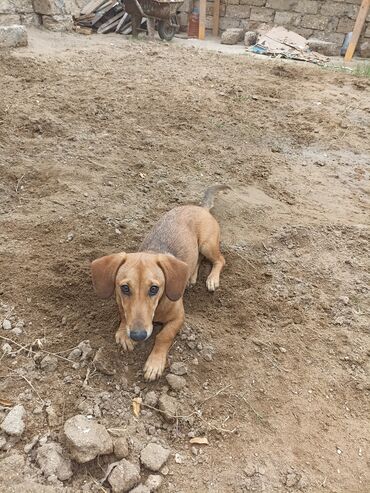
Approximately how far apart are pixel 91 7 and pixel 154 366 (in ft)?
39.5

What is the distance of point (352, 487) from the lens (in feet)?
8.53

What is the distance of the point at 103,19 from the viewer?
1230 cm

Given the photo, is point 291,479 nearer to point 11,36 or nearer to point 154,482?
point 154,482

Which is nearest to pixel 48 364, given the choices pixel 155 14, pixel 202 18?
pixel 155 14

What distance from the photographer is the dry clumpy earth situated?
2641 millimetres

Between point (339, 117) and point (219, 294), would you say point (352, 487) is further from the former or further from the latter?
point (339, 117)

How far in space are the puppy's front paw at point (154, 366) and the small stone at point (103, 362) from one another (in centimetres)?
23

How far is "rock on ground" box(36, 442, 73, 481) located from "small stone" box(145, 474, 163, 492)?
0.42 metres

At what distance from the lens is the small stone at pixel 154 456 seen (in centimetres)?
252

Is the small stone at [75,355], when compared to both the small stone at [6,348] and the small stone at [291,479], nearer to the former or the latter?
the small stone at [6,348]

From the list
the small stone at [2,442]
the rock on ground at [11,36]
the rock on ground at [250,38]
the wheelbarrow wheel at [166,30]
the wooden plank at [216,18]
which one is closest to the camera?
the small stone at [2,442]

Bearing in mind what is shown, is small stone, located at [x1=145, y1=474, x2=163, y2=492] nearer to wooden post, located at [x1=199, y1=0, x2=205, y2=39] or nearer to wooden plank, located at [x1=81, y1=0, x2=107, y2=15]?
wooden plank, located at [x1=81, y1=0, x2=107, y2=15]

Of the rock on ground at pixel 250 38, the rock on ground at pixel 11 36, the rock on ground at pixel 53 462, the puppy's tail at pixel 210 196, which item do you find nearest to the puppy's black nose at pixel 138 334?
the rock on ground at pixel 53 462

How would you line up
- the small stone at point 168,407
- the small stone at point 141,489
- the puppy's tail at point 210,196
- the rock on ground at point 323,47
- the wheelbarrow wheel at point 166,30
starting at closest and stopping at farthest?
the small stone at point 141,489 → the small stone at point 168,407 → the puppy's tail at point 210,196 → the wheelbarrow wheel at point 166,30 → the rock on ground at point 323,47
